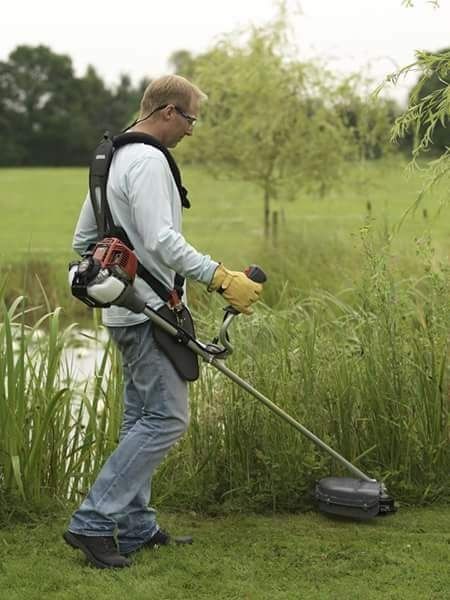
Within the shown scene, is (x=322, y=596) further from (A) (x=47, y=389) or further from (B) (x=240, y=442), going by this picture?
(A) (x=47, y=389)

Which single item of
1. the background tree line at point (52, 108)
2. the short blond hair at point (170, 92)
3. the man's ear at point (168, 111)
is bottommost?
the man's ear at point (168, 111)

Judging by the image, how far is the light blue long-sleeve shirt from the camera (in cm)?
382

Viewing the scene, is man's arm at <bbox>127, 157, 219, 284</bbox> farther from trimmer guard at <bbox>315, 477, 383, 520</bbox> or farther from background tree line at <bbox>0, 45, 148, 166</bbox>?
background tree line at <bbox>0, 45, 148, 166</bbox>

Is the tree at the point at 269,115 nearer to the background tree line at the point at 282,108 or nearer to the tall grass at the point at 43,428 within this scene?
the background tree line at the point at 282,108

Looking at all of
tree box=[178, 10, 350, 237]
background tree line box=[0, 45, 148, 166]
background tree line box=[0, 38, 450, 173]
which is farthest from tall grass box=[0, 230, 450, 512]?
background tree line box=[0, 45, 148, 166]

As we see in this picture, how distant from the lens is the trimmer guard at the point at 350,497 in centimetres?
457

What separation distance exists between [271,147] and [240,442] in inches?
347

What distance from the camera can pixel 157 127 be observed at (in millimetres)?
4059

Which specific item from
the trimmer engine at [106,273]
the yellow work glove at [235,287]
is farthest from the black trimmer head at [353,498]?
the trimmer engine at [106,273]

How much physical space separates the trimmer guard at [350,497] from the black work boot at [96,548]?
1024 mm

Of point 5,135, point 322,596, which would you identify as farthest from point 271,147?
point 5,135

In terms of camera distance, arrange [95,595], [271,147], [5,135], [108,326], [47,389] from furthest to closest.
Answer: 1. [5,135]
2. [271,147]
3. [47,389]
4. [108,326]
5. [95,595]

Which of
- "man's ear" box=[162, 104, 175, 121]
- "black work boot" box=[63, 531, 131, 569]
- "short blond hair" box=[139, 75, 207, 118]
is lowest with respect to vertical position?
"black work boot" box=[63, 531, 131, 569]

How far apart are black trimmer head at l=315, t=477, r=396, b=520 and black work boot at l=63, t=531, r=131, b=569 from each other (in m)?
1.03
